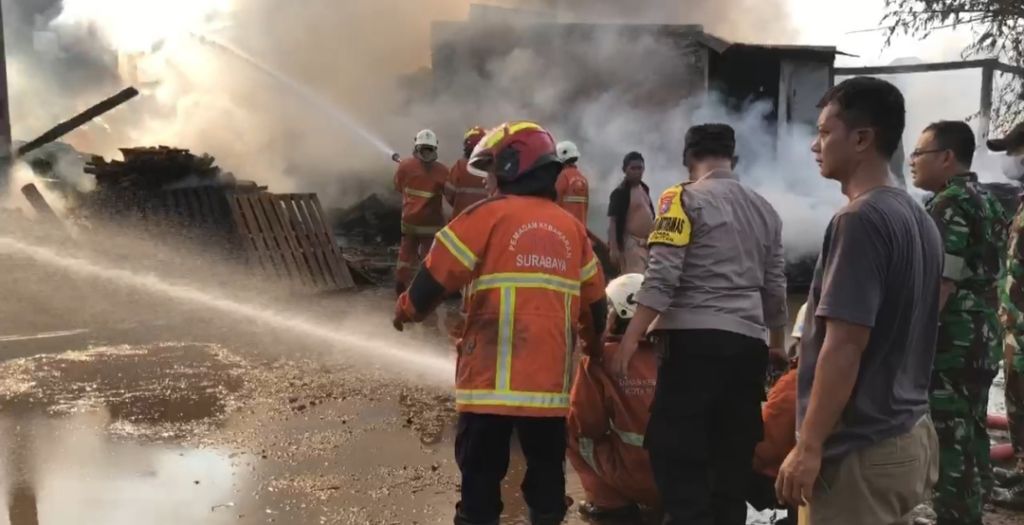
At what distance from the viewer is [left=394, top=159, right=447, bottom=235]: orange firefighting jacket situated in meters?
8.63

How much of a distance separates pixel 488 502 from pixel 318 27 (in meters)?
14.9

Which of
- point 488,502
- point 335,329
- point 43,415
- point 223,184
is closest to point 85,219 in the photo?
point 223,184

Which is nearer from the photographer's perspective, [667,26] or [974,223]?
[974,223]

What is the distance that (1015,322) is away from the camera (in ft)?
13.2

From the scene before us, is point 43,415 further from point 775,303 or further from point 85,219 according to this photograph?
point 85,219

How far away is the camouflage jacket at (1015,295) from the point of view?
13.1ft

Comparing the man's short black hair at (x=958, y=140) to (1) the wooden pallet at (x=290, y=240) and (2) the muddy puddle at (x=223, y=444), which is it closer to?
(2) the muddy puddle at (x=223, y=444)

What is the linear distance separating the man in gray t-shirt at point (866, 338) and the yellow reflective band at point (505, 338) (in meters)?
1.13

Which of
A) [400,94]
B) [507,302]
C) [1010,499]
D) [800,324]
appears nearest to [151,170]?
[400,94]

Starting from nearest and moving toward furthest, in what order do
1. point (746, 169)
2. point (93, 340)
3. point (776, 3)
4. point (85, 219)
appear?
point (93, 340) < point (85, 219) < point (746, 169) < point (776, 3)

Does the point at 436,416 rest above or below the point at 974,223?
below

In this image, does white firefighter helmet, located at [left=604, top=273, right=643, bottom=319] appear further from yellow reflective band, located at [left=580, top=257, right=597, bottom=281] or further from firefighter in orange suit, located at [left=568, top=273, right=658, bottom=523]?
yellow reflective band, located at [left=580, top=257, right=597, bottom=281]

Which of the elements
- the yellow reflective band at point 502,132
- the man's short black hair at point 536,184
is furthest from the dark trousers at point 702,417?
the yellow reflective band at point 502,132

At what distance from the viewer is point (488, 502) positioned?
3.23m
